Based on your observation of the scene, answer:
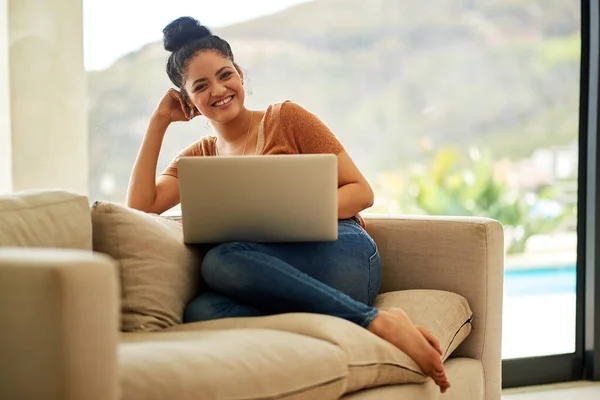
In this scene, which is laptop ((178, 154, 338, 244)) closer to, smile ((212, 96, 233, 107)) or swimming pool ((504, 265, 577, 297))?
smile ((212, 96, 233, 107))

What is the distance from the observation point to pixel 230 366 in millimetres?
1615

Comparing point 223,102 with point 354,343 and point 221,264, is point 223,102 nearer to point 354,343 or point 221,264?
point 221,264

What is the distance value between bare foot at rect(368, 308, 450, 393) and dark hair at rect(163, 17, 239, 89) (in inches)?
40.7

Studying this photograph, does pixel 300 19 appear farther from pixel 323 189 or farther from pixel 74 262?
pixel 74 262

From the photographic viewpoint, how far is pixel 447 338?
220 cm

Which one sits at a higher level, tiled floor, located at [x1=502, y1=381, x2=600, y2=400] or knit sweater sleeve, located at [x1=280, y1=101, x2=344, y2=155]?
knit sweater sleeve, located at [x1=280, y1=101, x2=344, y2=155]

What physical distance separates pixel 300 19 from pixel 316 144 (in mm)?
2130

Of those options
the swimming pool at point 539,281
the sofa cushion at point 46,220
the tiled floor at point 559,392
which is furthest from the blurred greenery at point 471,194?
the sofa cushion at point 46,220

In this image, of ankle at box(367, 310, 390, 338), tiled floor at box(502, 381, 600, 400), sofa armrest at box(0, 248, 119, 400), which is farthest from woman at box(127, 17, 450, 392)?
tiled floor at box(502, 381, 600, 400)

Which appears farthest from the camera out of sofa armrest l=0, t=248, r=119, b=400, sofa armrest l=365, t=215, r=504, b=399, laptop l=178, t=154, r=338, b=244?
sofa armrest l=365, t=215, r=504, b=399

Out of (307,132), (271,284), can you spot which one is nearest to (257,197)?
(271,284)

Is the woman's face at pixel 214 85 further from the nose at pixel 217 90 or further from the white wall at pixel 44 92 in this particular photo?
the white wall at pixel 44 92

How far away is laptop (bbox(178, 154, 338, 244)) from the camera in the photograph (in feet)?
6.87

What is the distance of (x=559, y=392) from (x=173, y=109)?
67.7 inches
